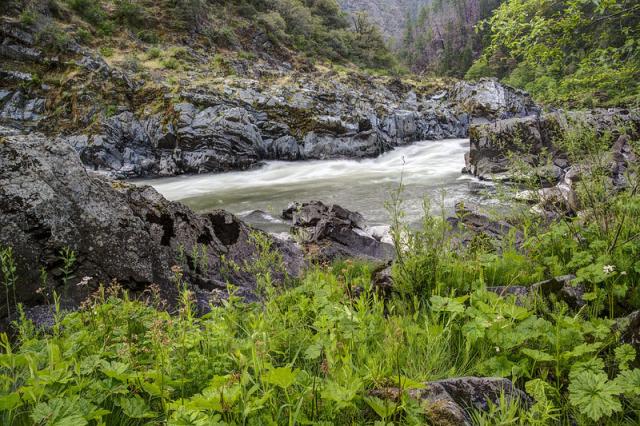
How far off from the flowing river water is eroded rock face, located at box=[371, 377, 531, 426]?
8065 mm

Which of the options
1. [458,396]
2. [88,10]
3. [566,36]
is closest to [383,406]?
[458,396]

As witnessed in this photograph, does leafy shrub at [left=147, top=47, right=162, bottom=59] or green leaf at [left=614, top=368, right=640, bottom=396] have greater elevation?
leafy shrub at [left=147, top=47, right=162, bottom=59]

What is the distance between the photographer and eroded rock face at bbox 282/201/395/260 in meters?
6.66

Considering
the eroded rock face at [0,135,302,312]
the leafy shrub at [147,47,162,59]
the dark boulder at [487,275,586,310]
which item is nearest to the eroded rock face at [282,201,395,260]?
the eroded rock face at [0,135,302,312]

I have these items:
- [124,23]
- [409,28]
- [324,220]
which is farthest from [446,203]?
[409,28]

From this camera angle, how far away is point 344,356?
2062 millimetres

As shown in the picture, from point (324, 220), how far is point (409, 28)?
3630 inches

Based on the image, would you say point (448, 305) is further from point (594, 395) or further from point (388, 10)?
point (388, 10)

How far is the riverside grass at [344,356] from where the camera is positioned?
1559mm

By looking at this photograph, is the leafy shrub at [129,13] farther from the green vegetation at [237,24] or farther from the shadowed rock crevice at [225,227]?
the shadowed rock crevice at [225,227]

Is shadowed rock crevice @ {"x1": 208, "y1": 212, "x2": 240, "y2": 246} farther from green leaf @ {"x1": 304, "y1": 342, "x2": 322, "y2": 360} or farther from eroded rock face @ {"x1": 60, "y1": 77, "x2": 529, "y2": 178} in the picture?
eroded rock face @ {"x1": 60, "y1": 77, "x2": 529, "y2": 178}

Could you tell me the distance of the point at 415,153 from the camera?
73.5 ft

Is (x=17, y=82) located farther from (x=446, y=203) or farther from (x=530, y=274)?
(x=530, y=274)

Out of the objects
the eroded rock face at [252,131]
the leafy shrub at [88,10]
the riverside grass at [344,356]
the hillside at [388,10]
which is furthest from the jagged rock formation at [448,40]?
the riverside grass at [344,356]
